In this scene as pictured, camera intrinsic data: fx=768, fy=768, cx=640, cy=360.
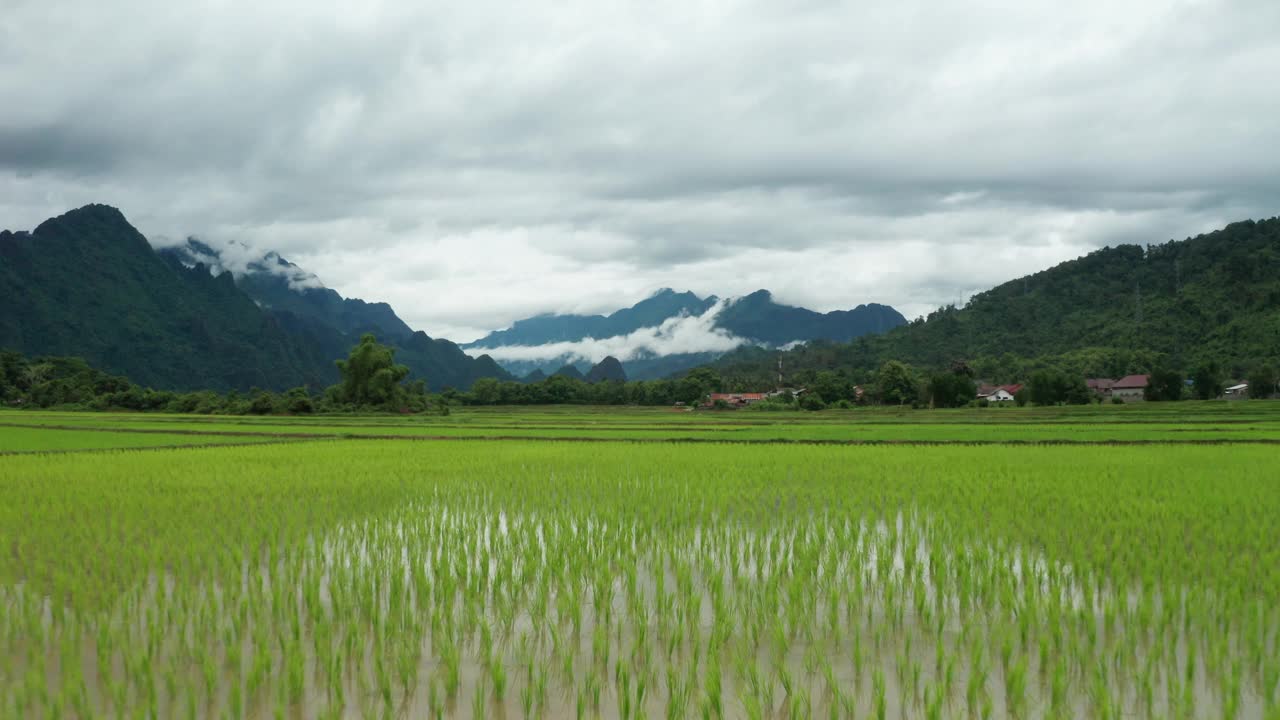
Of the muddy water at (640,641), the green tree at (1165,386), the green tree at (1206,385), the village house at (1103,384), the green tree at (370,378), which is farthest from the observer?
the village house at (1103,384)

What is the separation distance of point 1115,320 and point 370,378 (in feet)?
268

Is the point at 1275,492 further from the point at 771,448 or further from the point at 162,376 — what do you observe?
the point at 162,376

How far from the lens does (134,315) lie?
112 m

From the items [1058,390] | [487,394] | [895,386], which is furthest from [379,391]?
[1058,390]

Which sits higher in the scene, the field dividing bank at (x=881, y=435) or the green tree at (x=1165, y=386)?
the green tree at (x=1165, y=386)

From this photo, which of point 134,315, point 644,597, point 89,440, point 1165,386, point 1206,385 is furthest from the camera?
point 134,315

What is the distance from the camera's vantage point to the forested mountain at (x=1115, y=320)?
72562 mm

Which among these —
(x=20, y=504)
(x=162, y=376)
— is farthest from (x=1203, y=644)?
(x=162, y=376)

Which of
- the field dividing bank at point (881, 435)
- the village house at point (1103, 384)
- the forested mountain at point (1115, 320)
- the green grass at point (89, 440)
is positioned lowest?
the field dividing bank at point (881, 435)

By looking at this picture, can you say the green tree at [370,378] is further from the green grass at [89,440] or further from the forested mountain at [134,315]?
the forested mountain at [134,315]

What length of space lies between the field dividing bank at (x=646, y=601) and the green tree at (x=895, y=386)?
50364mm

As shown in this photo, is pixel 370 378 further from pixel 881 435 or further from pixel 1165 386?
pixel 1165 386

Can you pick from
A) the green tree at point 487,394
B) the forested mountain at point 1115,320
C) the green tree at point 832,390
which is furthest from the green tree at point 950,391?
the green tree at point 487,394

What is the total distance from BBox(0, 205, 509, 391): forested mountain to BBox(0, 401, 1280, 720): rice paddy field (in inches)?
4437
